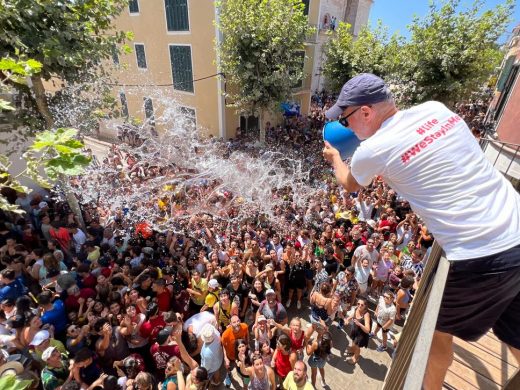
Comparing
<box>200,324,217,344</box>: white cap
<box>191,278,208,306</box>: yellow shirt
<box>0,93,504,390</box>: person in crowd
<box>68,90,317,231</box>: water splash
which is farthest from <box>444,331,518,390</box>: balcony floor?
<box>68,90,317,231</box>: water splash

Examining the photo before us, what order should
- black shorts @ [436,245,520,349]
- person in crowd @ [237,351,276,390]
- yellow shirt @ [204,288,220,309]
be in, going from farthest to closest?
1. yellow shirt @ [204,288,220,309]
2. person in crowd @ [237,351,276,390]
3. black shorts @ [436,245,520,349]

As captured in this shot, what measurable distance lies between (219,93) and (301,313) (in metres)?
13.7

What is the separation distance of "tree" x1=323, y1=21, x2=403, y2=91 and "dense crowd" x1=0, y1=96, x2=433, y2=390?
1028 centimetres

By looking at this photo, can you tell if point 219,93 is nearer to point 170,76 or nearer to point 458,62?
point 170,76

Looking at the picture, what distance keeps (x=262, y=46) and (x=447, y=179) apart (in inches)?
555

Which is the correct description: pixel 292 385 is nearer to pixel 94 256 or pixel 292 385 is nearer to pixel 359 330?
pixel 359 330

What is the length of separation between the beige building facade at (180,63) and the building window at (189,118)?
0.21ft

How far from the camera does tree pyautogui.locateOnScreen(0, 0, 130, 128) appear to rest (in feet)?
19.2

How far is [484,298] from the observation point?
1574mm

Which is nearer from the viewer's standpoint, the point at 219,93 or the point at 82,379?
the point at 82,379

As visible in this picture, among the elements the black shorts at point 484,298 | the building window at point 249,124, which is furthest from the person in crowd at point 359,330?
the building window at point 249,124

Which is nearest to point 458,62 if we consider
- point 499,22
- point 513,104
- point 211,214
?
point 499,22

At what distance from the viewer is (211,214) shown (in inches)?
386

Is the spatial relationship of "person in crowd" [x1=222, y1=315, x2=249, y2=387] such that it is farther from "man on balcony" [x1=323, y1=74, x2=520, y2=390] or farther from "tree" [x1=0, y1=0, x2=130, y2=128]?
"tree" [x1=0, y1=0, x2=130, y2=128]
